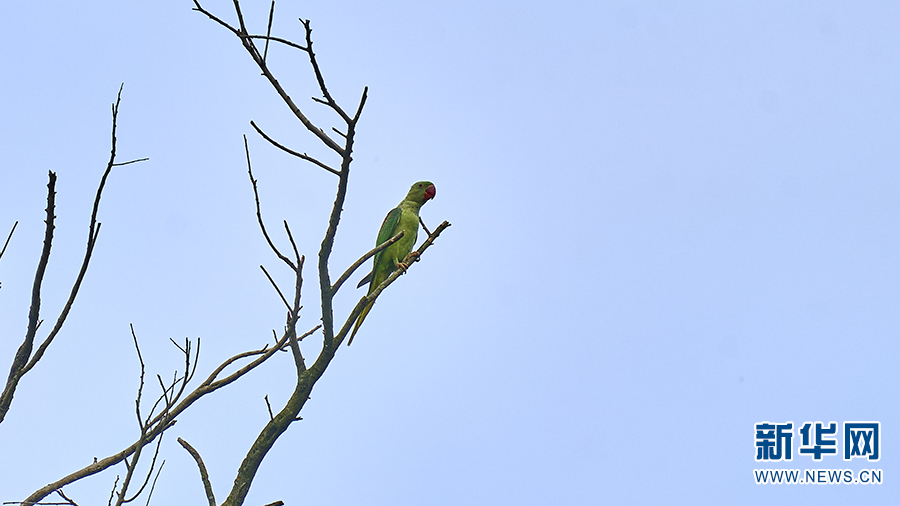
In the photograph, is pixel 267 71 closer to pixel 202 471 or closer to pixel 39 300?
pixel 39 300

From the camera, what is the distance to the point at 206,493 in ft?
9.61

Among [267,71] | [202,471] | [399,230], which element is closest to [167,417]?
[202,471]

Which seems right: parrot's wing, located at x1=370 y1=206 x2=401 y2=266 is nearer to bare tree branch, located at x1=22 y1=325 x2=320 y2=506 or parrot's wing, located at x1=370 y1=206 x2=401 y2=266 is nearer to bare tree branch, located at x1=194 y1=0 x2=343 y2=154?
bare tree branch, located at x1=22 y1=325 x2=320 y2=506

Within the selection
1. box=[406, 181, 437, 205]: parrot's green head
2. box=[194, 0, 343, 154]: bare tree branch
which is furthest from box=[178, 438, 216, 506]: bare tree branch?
box=[406, 181, 437, 205]: parrot's green head

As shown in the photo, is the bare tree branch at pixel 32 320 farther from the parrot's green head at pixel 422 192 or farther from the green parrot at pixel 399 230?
the parrot's green head at pixel 422 192

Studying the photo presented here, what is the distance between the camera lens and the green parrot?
21.2 feet

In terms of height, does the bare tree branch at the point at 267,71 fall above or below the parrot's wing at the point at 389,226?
below

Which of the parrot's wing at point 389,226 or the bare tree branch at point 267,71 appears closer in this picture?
the bare tree branch at point 267,71

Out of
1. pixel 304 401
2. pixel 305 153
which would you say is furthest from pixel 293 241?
pixel 304 401

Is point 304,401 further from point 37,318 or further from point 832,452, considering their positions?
point 832,452

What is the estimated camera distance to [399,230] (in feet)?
22.6

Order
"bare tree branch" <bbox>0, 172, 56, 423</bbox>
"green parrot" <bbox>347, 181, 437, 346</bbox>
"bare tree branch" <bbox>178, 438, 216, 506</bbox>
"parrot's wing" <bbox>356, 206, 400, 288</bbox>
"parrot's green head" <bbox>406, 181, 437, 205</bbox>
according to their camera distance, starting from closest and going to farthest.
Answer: "bare tree branch" <bbox>0, 172, 56, 423</bbox>, "bare tree branch" <bbox>178, 438, 216, 506</bbox>, "green parrot" <bbox>347, 181, 437, 346</bbox>, "parrot's wing" <bbox>356, 206, 400, 288</bbox>, "parrot's green head" <bbox>406, 181, 437, 205</bbox>

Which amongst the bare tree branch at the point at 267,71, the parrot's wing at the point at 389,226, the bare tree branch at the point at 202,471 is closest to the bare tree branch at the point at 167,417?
the bare tree branch at the point at 202,471

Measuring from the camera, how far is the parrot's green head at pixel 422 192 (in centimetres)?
731
